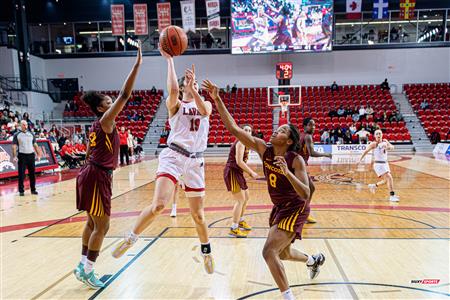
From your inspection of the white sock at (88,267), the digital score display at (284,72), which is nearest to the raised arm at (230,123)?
the white sock at (88,267)

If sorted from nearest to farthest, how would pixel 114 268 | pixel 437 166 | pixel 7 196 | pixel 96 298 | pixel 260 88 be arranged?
1. pixel 96 298
2. pixel 114 268
3. pixel 7 196
4. pixel 437 166
5. pixel 260 88

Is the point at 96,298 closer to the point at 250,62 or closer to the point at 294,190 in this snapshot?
the point at 294,190

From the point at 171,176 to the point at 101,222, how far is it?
829 millimetres

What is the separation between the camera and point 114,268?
4.15 m

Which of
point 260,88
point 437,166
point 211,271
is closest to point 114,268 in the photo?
point 211,271

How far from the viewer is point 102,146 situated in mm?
3480

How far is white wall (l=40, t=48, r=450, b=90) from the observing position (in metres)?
25.4

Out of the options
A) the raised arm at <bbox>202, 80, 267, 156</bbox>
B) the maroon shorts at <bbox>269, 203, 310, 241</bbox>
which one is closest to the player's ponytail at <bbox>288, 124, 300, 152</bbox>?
the raised arm at <bbox>202, 80, 267, 156</bbox>

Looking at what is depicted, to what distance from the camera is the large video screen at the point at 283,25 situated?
71.9 ft

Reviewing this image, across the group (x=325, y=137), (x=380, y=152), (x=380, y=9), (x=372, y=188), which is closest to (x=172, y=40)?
(x=380, y=152)

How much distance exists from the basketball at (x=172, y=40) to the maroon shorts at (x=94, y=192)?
1.39m

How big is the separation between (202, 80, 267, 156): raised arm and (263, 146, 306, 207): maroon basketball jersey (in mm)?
97

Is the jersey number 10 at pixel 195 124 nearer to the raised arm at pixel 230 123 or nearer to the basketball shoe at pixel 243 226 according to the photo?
the raised arm at pixel 230 123

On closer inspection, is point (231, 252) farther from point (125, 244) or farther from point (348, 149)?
point (348, 149)
